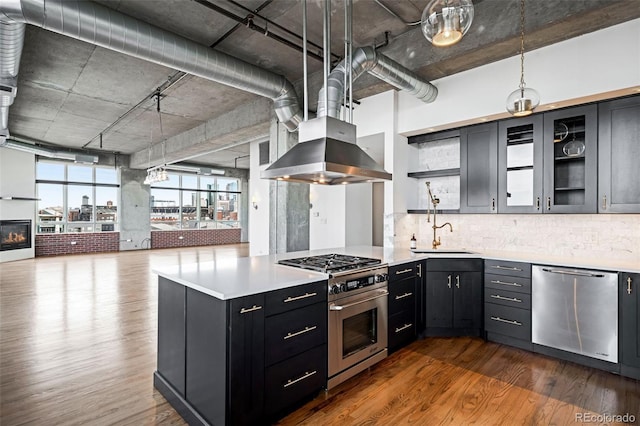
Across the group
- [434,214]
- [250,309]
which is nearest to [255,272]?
[250,309]

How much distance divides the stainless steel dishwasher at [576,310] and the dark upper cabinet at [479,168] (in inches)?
40.2

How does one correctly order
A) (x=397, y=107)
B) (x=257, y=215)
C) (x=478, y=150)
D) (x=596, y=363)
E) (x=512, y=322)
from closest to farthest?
(x=596, y=363) < (x=512, y=322) < (x=478, y=150) < (x=397, y=107) < (x=257, y=215)

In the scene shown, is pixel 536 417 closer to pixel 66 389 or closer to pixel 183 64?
pixel 66 389

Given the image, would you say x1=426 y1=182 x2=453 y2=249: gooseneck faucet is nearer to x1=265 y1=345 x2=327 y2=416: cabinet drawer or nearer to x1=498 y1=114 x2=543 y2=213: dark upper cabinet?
x1=498 y1=114 x2=543 y2=213: dark upper cabinet

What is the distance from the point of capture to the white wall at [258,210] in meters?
7.74

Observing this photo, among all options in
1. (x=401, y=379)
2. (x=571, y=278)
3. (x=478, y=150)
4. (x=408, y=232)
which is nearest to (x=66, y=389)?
(x=401, y=379)

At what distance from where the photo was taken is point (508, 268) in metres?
3.50

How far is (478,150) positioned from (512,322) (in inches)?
78.8

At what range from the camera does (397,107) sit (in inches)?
179

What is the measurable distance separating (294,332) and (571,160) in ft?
11.4

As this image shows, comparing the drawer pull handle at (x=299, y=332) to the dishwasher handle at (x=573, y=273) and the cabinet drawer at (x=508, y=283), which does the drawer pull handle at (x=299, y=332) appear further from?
the dishwasher handle at (x=573, y=273)

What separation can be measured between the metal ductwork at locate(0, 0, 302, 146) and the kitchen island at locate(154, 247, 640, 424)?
7.09ft

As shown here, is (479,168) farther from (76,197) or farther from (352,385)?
(76,197)

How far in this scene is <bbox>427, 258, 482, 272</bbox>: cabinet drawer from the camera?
3701mm
